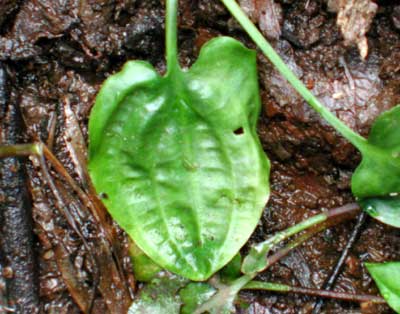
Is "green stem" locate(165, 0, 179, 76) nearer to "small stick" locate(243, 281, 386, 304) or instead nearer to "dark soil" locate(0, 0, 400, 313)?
"dark soil" locate(0, 0, 400, 313)

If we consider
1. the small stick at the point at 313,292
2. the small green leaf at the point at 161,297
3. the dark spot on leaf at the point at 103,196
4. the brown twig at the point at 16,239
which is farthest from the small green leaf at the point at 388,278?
the brown twig at the point at 16,239

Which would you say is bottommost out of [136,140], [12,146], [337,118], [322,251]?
[322,251]

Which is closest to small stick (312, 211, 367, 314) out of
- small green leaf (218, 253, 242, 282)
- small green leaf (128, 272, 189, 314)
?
small green leaf (218, 253, 242, 282)

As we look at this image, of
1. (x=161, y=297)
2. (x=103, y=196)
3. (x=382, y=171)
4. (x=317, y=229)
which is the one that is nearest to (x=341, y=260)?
(x=317, y=229)

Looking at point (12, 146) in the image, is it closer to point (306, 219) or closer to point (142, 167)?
point (142, 167)

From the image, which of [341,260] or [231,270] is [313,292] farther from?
[231,270]

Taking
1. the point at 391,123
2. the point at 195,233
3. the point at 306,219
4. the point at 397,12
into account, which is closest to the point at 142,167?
the point at 195,233

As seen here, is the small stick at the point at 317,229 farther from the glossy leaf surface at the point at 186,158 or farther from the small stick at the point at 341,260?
the glossy leaf surface at the point at 186,158
